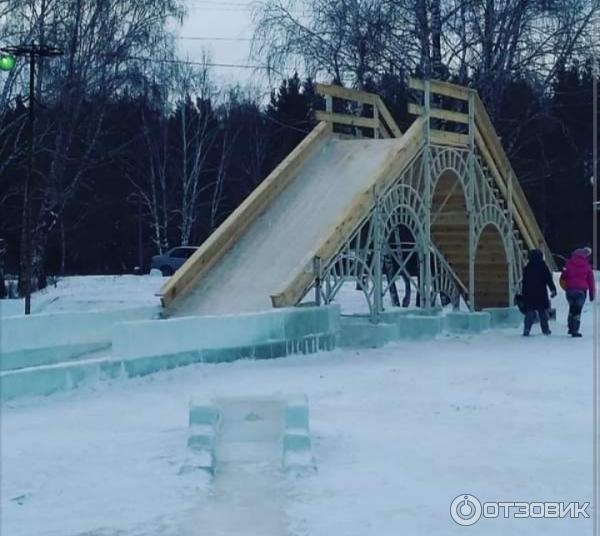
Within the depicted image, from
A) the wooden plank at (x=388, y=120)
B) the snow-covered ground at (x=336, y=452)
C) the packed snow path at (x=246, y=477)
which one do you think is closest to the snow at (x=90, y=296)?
the wooden plank at (x=388, y=120)

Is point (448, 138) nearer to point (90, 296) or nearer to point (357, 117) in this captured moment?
A: point (357, 117)

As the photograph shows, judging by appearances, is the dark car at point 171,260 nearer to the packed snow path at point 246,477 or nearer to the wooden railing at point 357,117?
the wooden railing at point 357,117

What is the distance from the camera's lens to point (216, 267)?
16.0 m

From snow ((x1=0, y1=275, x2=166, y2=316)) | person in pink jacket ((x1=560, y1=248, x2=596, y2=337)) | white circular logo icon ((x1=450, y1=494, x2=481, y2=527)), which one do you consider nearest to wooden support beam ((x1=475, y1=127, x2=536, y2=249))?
person in pink jacket ((x1=560, y1=248, x2=596, y2=337))

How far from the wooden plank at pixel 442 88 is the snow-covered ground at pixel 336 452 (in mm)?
5873

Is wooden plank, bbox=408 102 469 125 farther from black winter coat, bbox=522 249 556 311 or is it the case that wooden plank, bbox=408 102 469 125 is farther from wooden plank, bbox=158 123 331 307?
black winter coat, bbox=522 249 556 311

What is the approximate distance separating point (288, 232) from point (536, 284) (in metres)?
4.15

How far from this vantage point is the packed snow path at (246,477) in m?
5.94

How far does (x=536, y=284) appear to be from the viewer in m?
17.5

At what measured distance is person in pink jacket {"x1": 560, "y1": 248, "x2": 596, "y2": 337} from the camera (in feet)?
56.4

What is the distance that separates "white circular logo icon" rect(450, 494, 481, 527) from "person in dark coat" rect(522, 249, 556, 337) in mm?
11094

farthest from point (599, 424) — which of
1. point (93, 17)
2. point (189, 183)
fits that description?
point (189, 183)

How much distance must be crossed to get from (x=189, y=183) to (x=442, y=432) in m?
41.1

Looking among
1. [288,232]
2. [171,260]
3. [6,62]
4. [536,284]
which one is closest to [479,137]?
[536,284]
